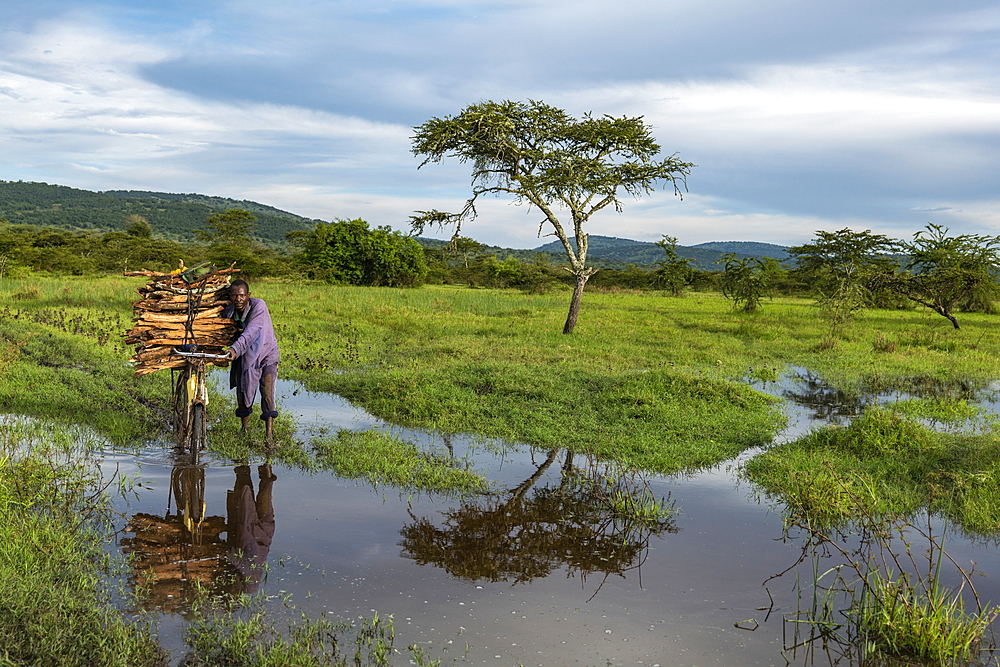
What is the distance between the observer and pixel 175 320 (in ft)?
23.7

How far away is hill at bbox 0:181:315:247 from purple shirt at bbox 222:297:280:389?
11436 centimetres

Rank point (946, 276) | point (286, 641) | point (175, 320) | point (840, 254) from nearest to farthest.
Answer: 1. point (286, 641)
2. point (175, 320)
3. point (946, 276)
4. point (840, 254)

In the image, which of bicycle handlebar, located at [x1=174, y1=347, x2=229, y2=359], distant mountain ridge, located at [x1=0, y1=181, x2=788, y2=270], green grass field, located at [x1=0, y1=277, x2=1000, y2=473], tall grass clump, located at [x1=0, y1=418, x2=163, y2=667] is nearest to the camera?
tall grass clump, located at [x1=0, y1=418, x2=163, y2=667]

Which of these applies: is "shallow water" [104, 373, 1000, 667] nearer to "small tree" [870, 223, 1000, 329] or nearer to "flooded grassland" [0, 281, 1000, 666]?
"flooded grassland" [0, 281, 1000, 666]

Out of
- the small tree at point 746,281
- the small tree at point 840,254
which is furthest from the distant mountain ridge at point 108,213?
the small tree at point 746,281

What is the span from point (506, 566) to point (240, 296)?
402 cm

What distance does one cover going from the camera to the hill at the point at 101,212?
408 feet

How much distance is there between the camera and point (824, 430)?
8.60 metres

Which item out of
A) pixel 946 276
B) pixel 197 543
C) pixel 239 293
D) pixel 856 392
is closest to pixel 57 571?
pixel 197 543

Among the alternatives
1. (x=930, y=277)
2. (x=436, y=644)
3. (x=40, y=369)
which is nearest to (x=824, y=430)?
(x=436, y=644)

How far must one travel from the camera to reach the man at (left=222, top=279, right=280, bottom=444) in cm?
732

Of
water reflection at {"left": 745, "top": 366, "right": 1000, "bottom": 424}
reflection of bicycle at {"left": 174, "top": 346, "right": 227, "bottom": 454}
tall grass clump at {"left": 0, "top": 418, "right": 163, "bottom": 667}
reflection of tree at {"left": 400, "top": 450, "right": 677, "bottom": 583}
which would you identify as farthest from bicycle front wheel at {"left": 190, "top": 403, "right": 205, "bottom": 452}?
water reflection at {"left": 745, "top": 366, "right": 1000, "bottom": 424}

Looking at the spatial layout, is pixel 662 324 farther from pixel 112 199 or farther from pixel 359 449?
pixel 112 199

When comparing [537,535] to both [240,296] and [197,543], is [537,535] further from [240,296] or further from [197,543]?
[240,296]
